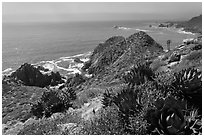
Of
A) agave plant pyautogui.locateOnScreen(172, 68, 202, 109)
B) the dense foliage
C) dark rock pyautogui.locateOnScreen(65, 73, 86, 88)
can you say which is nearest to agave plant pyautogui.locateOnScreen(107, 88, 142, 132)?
the dense foliage

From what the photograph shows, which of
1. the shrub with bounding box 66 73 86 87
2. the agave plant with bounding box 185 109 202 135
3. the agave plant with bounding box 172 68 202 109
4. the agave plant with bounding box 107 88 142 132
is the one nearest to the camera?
the agave plant with bounding box 185 109 202 135

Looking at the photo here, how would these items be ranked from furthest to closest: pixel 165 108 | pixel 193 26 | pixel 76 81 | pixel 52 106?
1. pixel 193 26
2. pixel 76 81
3. pixel 52 106
4. pixel 165 108

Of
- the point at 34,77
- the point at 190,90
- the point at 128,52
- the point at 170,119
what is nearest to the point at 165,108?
the point at 170,119

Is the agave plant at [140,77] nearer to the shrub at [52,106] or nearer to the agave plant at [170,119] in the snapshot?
the shrub at [52,106]

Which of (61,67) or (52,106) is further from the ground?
(52,106)

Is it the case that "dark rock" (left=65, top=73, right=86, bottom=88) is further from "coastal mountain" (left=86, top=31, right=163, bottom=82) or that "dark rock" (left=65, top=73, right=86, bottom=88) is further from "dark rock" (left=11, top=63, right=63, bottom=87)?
"dark rock" (left=11, top=63, right=63, bottom=87)

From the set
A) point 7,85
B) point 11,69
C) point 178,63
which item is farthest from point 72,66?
point 178,63

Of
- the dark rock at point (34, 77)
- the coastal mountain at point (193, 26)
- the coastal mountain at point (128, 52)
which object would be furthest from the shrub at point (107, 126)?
the coastal mountain at point (193, 26)

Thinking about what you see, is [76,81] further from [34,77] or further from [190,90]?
[190,90]

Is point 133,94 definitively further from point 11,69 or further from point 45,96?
point 11,69
